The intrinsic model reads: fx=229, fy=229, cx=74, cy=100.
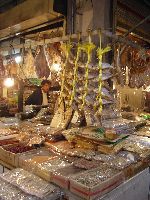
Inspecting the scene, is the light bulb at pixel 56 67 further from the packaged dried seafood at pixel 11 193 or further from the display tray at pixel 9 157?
the packaged dried seafood at pixel 11 193

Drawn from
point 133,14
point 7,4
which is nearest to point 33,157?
point 133,14

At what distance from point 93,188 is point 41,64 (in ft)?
11.7

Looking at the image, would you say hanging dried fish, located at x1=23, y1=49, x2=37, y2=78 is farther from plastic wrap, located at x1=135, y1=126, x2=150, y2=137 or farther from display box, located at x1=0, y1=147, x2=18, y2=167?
plastic wrap, located at x1=135, y1=126, x2=150, y2=137

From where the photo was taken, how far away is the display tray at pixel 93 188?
2.44 meters

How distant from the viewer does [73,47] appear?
480 cm

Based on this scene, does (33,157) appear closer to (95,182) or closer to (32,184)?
(32,184)

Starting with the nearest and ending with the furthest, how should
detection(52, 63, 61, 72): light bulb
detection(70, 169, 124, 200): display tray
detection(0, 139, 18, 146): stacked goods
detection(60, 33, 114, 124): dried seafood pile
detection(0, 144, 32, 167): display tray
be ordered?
detection(70, 169, 124, 200): display tray, detection(0, 144, 32, 167): display tray, detection(0, 139, 18, 146): stacked goods, detection(60, 33, 114, 124): dried seafood pile, detection(52, 63, 61, 72): light bulb

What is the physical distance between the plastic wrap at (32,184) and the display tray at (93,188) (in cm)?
25

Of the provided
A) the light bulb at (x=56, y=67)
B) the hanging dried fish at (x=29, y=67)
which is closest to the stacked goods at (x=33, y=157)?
the light bulb at (x=56, y=67)

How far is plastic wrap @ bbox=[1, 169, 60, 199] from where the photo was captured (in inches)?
101

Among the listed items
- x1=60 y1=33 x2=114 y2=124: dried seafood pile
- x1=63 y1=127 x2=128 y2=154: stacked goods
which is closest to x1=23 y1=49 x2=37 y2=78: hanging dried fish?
x1=60 y1=33 x2=114 y2=124: dried seafood pile

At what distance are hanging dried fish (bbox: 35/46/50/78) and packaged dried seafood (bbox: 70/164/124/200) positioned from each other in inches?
119

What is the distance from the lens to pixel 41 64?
5.38 m

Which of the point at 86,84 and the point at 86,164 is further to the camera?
the point at 86,84
